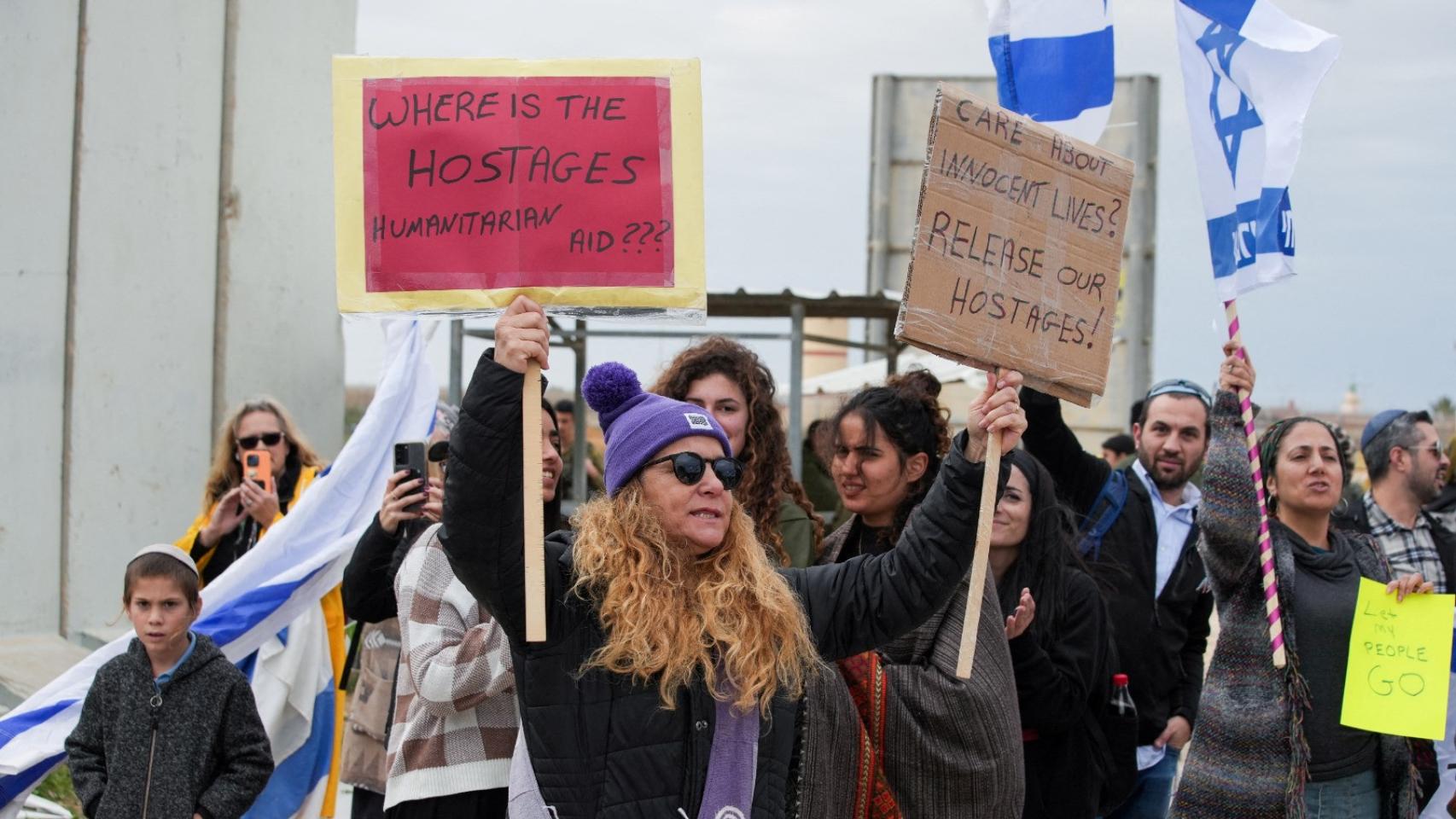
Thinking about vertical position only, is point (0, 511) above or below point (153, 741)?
above

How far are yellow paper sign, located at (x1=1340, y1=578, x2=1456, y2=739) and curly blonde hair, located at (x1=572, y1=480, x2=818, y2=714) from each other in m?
1.87

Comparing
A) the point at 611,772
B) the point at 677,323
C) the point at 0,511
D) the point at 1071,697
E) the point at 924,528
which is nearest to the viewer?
the point at 611,772

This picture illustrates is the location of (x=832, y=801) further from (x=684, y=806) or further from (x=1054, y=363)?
(x=1054, y=363)

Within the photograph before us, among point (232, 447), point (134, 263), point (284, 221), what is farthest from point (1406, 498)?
point (134, 263)

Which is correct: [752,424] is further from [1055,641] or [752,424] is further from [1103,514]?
[1103,514]

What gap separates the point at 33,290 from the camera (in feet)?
23.7

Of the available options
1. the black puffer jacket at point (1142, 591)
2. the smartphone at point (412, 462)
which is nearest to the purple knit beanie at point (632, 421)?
the smartphone at point (412, 462)

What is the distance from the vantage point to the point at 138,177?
24.6 feet

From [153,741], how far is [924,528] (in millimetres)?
2578

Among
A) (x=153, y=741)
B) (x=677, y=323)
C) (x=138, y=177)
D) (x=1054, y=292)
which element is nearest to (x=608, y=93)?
(x=677, y=323)

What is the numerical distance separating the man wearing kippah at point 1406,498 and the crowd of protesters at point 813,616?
1 cm

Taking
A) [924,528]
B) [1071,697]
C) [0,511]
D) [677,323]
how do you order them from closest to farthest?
[924,528], [677,323], [1071,697], [0,511]

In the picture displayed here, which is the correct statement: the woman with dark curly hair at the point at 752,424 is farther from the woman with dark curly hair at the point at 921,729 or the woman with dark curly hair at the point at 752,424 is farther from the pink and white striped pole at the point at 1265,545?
the pink and white striped pole at the point at 1265,545

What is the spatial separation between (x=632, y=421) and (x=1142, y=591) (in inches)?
98.3
